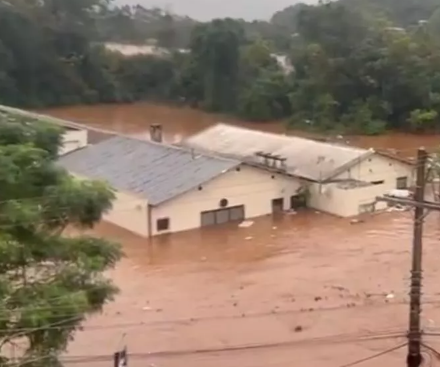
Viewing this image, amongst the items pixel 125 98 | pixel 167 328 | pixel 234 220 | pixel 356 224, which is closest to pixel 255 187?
pixel 234 220

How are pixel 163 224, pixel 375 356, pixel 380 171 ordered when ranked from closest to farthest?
pixel 375 356 < pixel 163 224 < pixel 380 171

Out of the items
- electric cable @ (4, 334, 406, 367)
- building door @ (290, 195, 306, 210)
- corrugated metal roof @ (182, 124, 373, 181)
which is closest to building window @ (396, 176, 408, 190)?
corrugated metal roof @ (182, 124, 373, 181)

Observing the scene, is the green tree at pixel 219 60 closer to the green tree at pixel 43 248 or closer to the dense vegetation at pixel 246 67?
the dense vegetation at pixel 246 67

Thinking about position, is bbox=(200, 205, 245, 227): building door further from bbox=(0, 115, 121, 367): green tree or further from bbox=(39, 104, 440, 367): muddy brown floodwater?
bbox=(0, 115, 121, 367): green tree

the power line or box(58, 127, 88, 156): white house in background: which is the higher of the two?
box(58, 127, 88, 156): white house in background

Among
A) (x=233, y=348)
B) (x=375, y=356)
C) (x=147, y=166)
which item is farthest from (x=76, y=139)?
(x=375, y=356)

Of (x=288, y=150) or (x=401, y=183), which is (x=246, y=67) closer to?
(x=288, y=150)
